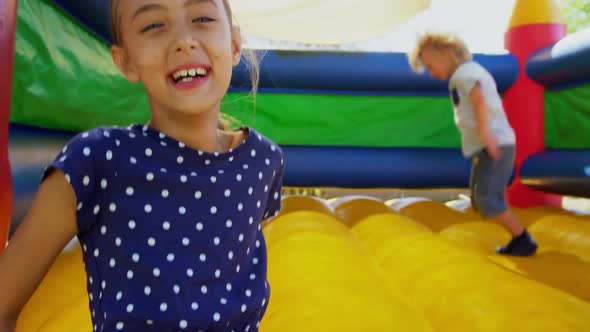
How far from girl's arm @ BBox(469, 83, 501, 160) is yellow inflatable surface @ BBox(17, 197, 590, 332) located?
364mm

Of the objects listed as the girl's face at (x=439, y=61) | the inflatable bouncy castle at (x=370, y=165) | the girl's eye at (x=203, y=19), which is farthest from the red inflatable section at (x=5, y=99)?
the girl's face at (x=439, y=61)

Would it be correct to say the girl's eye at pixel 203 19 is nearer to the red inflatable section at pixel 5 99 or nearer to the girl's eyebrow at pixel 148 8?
the girl's eyebrow at pixel 148 8

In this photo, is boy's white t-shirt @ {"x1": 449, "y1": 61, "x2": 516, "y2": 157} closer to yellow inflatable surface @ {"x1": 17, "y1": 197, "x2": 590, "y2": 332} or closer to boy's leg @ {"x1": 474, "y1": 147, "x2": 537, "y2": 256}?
boy's leg @ {"x1": 474, "y1": 147, "x2": 537, "y2": 256}

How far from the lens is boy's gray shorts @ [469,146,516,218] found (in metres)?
1.73

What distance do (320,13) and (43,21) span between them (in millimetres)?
1636

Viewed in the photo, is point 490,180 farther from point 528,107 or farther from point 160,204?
point 160,204

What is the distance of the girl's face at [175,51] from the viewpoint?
0.60m

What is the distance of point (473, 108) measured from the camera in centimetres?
188

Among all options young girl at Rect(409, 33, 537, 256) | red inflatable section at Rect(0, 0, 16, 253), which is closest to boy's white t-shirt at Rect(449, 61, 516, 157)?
young girl at Rect(409, 33, 537, 256)

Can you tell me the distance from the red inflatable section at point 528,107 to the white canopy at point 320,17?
0.53m

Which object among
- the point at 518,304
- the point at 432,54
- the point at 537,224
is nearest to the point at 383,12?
the point at 432,54

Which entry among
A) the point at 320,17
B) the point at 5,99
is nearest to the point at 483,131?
the point at 320,17

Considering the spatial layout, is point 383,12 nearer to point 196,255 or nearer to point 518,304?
point 518,304

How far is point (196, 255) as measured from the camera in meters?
0.58
